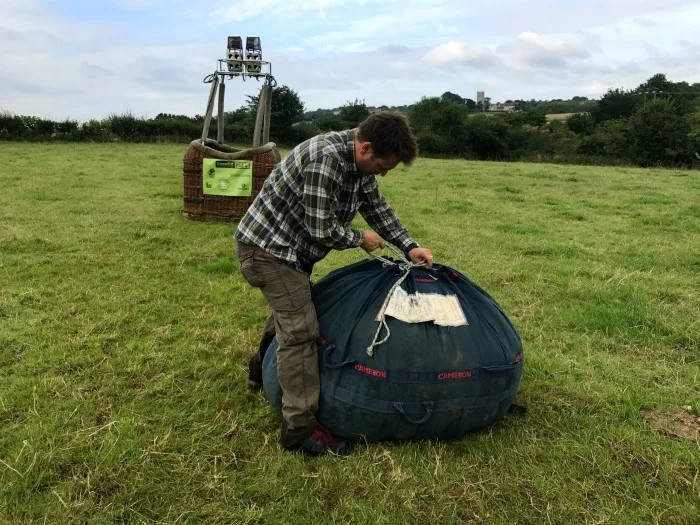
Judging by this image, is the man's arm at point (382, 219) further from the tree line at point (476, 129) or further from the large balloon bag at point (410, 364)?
the tree line at point (476, 129)

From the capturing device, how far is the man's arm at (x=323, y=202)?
2848 mm

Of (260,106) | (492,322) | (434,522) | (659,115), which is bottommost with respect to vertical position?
(434,522)

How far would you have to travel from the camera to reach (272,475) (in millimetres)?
2820

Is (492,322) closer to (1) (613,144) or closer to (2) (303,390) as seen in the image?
(2) (303,390)

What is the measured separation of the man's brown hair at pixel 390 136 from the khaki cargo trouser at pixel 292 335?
0.82 metres

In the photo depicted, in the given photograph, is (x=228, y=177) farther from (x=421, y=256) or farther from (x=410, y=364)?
(x=410, y=364)

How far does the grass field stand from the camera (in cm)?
263

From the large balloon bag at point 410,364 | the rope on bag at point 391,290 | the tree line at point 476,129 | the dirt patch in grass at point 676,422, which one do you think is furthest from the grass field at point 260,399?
the tree line at point 476,129

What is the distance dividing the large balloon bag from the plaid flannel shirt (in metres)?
0.38

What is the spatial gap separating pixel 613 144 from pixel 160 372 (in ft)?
144

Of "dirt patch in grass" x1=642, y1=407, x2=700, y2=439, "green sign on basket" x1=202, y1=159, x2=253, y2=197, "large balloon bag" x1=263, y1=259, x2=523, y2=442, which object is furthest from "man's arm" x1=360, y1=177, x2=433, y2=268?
"green sign on basket" x1=202, y1=159, x2=253, y2=197

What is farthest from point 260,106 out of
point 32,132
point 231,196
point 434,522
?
point 32,132

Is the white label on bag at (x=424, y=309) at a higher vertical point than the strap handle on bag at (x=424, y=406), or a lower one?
higher

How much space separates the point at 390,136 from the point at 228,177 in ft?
20.9
